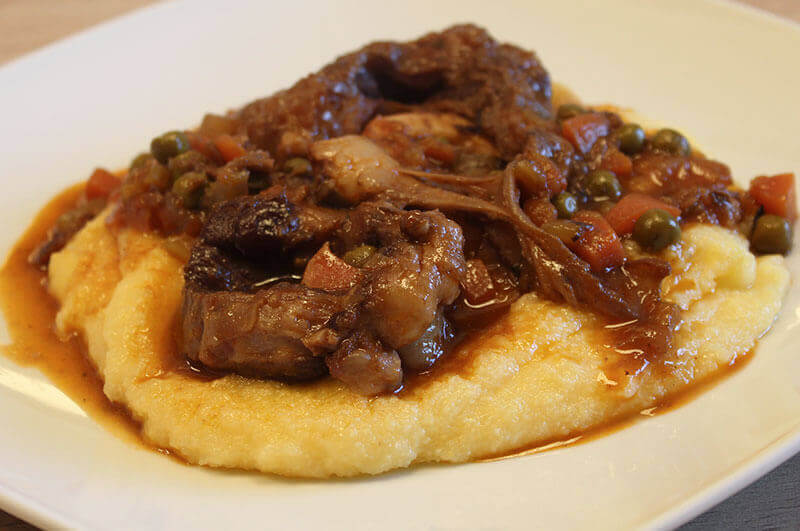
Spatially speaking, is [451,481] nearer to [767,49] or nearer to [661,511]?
[661,511]

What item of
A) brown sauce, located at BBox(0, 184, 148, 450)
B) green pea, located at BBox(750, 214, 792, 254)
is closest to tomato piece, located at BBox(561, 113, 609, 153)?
green pea, located at BBox(750, 214, 792, 254)

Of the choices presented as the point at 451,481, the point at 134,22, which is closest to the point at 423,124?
the point at 451,481

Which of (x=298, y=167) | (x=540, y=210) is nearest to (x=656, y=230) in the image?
(x=540, y=210)

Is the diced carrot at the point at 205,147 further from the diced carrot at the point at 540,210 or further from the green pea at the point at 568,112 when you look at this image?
the green pea at the point at 568,112

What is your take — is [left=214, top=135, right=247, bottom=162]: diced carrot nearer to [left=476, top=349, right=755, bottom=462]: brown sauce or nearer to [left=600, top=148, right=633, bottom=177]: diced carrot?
[left=600, top=148, right=633, bottom=177]: diced carrot

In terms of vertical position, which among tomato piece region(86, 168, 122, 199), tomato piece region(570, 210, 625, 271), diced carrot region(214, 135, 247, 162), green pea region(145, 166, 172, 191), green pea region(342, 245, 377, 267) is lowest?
tomato piece region(86, 168, 122, 199)

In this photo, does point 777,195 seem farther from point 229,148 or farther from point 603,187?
point 229,148
